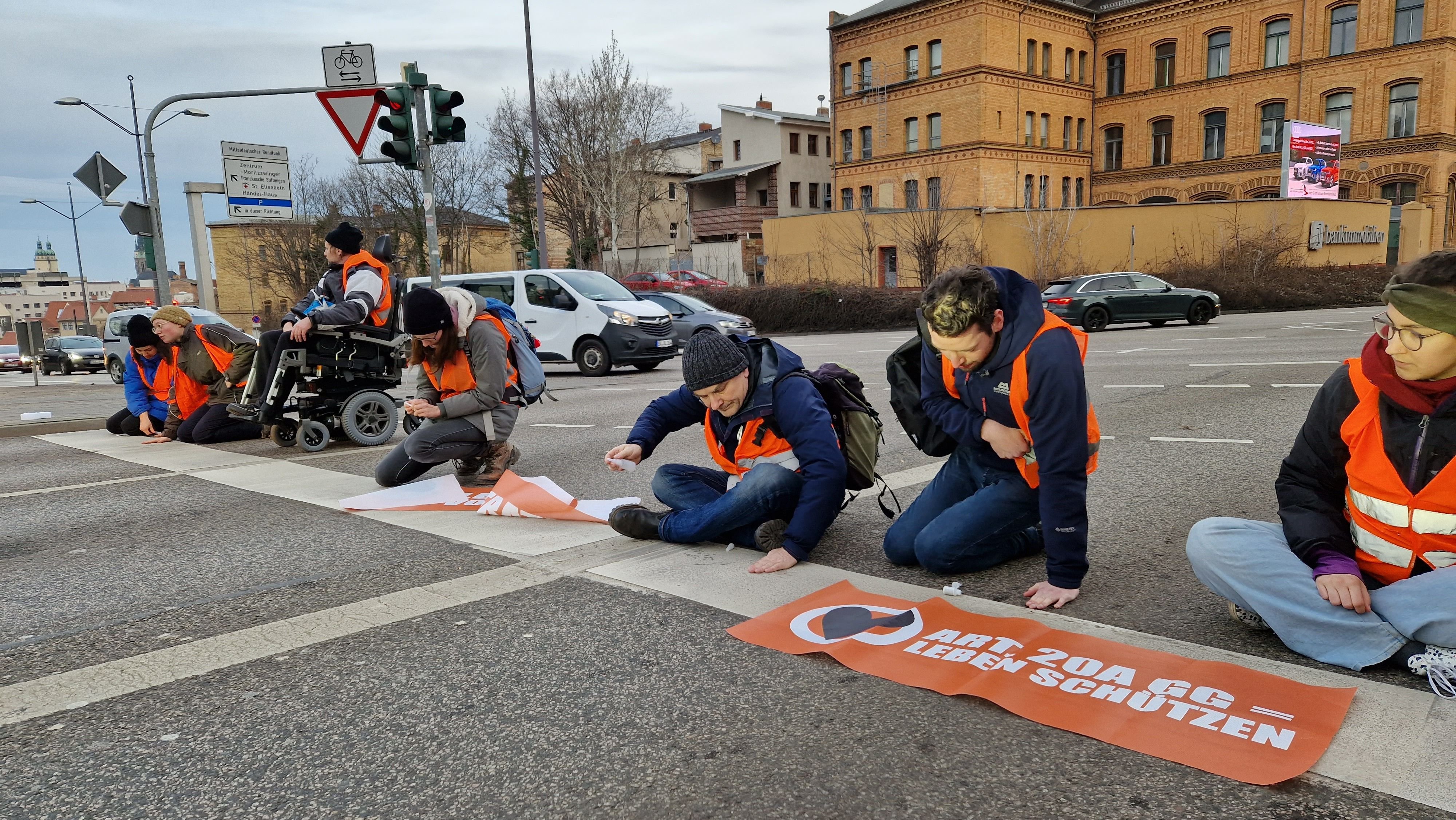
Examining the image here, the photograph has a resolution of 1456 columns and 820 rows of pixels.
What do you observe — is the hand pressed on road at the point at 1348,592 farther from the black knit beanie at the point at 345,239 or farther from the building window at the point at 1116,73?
the building window at the point at 1116,73

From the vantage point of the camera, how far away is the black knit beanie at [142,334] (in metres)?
8.40

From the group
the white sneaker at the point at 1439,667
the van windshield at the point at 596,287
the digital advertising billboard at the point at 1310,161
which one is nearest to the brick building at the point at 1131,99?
the digital advertising billboard at the point at 1310,161

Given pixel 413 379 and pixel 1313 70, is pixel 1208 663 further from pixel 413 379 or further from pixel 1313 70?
pixel 1313 70

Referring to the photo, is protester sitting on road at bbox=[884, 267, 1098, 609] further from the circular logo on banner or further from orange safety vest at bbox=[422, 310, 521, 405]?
orange safety vest at bbox=[422, 310, 521, 405]

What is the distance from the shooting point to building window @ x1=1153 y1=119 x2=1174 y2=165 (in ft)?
149

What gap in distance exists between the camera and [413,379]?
15844mm

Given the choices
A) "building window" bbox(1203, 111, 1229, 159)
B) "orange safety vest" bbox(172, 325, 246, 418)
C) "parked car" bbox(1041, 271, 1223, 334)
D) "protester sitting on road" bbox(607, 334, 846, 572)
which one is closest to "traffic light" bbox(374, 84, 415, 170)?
"orange safety vest" bbox(172, 325, 246, 418)

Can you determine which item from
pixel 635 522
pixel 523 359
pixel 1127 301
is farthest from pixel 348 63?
pixel 1127 301

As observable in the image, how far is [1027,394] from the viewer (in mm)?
3516

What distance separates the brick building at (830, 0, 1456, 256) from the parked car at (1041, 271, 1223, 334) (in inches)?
768

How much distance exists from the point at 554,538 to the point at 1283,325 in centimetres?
2038

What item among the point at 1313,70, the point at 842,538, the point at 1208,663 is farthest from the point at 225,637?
the point at 1313,70

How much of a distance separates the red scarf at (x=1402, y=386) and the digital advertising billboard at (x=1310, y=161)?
38.0 metres

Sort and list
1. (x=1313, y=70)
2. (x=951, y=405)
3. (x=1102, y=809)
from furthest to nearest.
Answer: (x=1313, y=70) < (x=951, y=405) < (x=1102, y=809)
